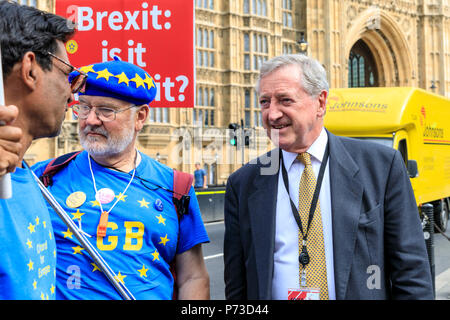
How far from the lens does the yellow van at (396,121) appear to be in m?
9.95

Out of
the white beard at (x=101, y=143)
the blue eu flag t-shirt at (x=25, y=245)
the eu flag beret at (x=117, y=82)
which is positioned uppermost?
the eu flag beret at (x=117, y=82)

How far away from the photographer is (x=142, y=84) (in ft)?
9.53

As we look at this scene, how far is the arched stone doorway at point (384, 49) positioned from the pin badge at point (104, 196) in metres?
39.8

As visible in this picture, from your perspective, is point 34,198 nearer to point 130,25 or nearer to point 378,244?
point 378,244

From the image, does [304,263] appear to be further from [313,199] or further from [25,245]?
[25,245]

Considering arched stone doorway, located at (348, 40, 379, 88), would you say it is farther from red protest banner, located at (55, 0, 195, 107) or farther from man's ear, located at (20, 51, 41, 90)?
man's ear, located at (20, 51, 41, 90)

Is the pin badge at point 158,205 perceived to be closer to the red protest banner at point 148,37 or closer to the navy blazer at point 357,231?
the navy blazer at point 357,231

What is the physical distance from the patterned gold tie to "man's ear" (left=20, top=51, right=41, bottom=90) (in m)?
1.24

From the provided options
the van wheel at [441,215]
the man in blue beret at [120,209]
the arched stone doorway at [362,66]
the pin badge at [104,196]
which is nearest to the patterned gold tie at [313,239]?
the man in blue beret at [120,209]

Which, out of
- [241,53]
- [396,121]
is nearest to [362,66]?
[241,53]

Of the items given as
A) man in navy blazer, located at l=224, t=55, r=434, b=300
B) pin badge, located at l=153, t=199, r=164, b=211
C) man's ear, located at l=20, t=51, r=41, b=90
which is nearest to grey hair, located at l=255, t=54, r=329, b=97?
man in navy blazer, located at l=224, t=55, r=434, b=300

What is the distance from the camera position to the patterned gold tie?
7.91ft

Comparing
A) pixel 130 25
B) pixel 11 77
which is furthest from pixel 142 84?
pixel 130 25
